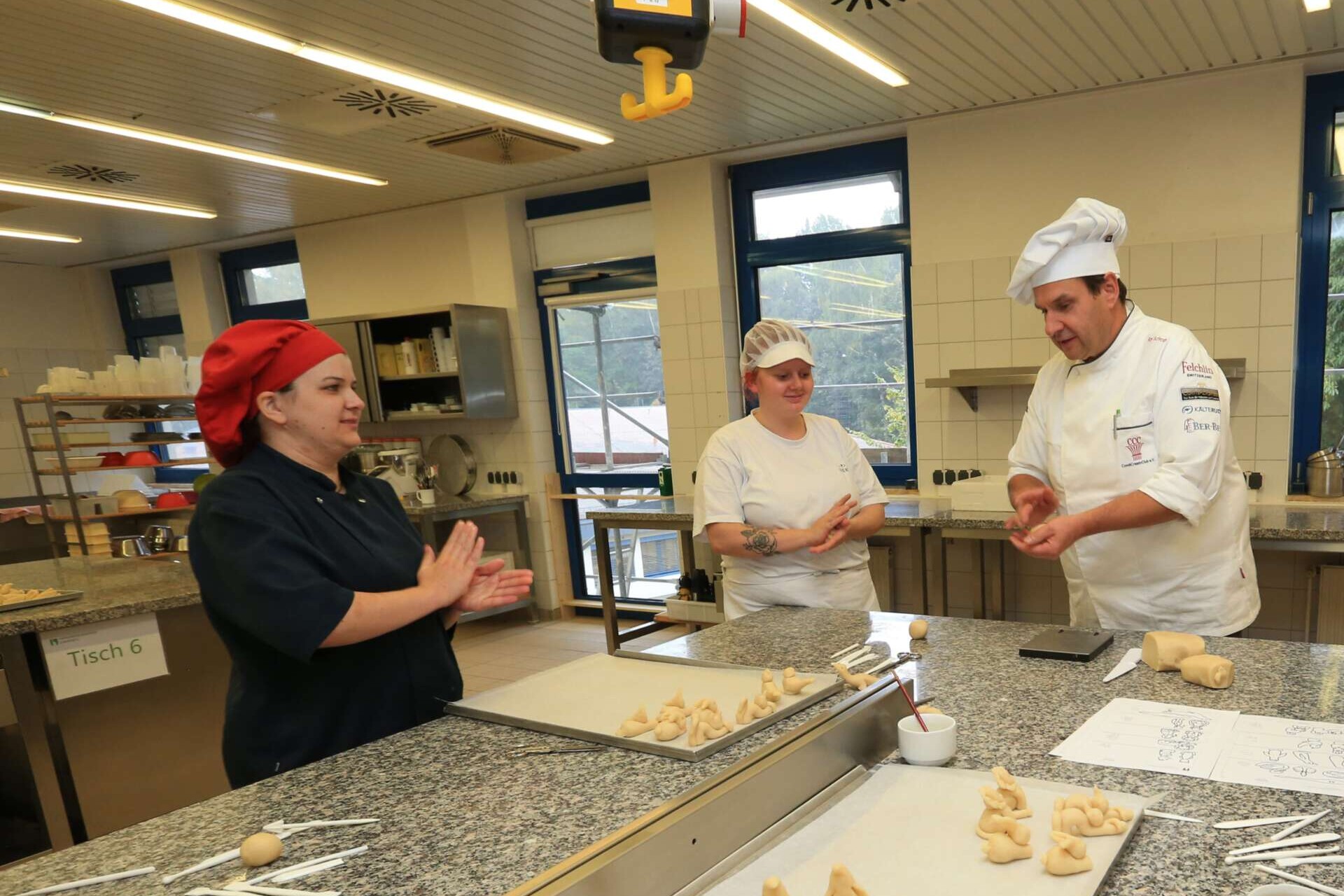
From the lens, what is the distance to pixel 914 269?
4051mm

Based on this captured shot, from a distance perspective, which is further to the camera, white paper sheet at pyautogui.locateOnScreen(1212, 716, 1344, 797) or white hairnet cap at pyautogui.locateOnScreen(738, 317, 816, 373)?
white hairnet cap at pyautogui.locateOnScreen(738, 317, 816, 373)

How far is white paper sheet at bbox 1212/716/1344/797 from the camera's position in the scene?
3.19ft

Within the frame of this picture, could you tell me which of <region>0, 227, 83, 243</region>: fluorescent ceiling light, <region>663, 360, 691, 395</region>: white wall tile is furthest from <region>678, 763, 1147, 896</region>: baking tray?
<region>0, 227, 83, 243</region>: fluorescent ceiling light

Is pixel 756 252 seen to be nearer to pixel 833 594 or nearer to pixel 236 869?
pixel 833 594

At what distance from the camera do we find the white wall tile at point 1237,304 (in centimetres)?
337

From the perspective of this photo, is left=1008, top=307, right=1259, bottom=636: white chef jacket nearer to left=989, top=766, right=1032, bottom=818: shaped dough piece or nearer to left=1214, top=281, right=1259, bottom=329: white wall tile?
left=989, top=766, right=1032, bottom=818: shaped dough piece

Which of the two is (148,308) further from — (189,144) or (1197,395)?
(1197,395)

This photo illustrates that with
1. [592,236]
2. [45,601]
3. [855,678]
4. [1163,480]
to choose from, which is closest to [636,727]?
[855,678]

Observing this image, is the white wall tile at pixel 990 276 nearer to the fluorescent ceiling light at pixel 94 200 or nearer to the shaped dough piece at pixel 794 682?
the shaped dough piece at pixel 794 682

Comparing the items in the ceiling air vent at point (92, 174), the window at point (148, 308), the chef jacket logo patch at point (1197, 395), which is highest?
the ceiling air vent at point (92, 174)

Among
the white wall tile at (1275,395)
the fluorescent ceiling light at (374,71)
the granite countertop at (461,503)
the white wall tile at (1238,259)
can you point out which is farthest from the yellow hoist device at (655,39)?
the granite countertop at (461,503)

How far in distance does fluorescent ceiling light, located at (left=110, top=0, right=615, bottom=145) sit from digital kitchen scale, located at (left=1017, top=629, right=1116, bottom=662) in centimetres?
290

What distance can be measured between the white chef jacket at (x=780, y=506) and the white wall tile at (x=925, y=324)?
2068mm

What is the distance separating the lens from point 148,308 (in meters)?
6.87
